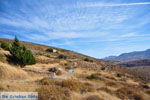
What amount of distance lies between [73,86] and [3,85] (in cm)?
469

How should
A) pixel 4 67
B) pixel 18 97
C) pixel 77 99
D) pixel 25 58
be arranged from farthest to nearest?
pixel 25 58, pixel 4 67, pixel 77 99, pixel 18 97

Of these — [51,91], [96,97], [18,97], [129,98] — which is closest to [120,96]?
[129,98]

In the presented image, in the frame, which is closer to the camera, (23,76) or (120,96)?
(120,96)

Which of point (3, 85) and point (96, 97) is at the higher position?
point (3, 85)

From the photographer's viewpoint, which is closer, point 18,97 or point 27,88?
point 18,97

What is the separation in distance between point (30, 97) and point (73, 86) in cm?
339

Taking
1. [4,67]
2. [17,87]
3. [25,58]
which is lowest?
[17,87]

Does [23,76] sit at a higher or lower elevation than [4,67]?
lower

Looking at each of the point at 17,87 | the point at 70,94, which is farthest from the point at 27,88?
the point at 70,94

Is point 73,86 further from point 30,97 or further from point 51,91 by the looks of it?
point 30,97

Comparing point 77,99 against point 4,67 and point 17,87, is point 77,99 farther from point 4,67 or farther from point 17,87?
point 4,67

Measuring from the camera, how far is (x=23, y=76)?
12.1 meters

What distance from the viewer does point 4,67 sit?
38.0 feet

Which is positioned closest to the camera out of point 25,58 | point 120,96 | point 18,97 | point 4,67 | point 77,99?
point 18,97
